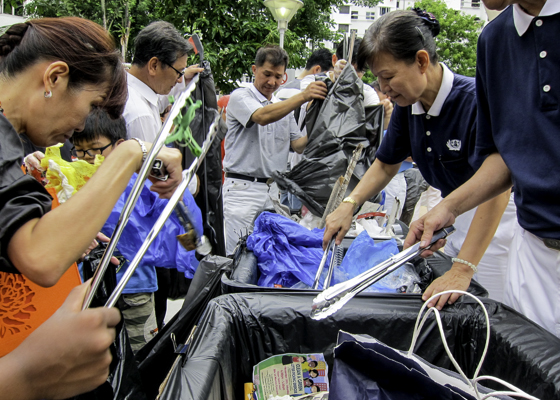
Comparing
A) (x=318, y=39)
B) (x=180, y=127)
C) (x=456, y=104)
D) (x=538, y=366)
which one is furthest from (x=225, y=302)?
(x=318, y=39)

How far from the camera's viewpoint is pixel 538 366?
1.00 metres

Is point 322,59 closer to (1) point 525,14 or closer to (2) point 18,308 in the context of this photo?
(1) point 525,14

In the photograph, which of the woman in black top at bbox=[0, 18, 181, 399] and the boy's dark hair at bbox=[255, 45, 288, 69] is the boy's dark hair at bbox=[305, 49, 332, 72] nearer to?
the boy's dark hair at bbox=[255, 45, 288, 69]

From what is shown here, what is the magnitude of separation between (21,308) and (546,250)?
143 centimetres

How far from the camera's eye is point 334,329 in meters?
1.31

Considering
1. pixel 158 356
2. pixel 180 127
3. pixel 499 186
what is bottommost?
pixel 158 356

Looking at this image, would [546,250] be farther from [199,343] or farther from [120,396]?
[120,396]

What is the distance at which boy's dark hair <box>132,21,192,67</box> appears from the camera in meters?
2.15

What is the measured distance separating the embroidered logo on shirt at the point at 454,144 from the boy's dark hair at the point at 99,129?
1.42 m

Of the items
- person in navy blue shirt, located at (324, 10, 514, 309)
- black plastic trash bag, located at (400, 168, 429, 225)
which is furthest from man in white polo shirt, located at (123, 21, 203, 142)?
black plastic trash bag, located at (400, 168, 429, 225)

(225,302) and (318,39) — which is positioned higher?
(318,39)

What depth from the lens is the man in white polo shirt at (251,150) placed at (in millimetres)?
3002

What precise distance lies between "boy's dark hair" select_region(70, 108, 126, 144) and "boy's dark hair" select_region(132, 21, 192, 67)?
0.58 metres

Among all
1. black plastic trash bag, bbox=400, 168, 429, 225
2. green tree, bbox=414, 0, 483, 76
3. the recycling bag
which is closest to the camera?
the recycling bag
